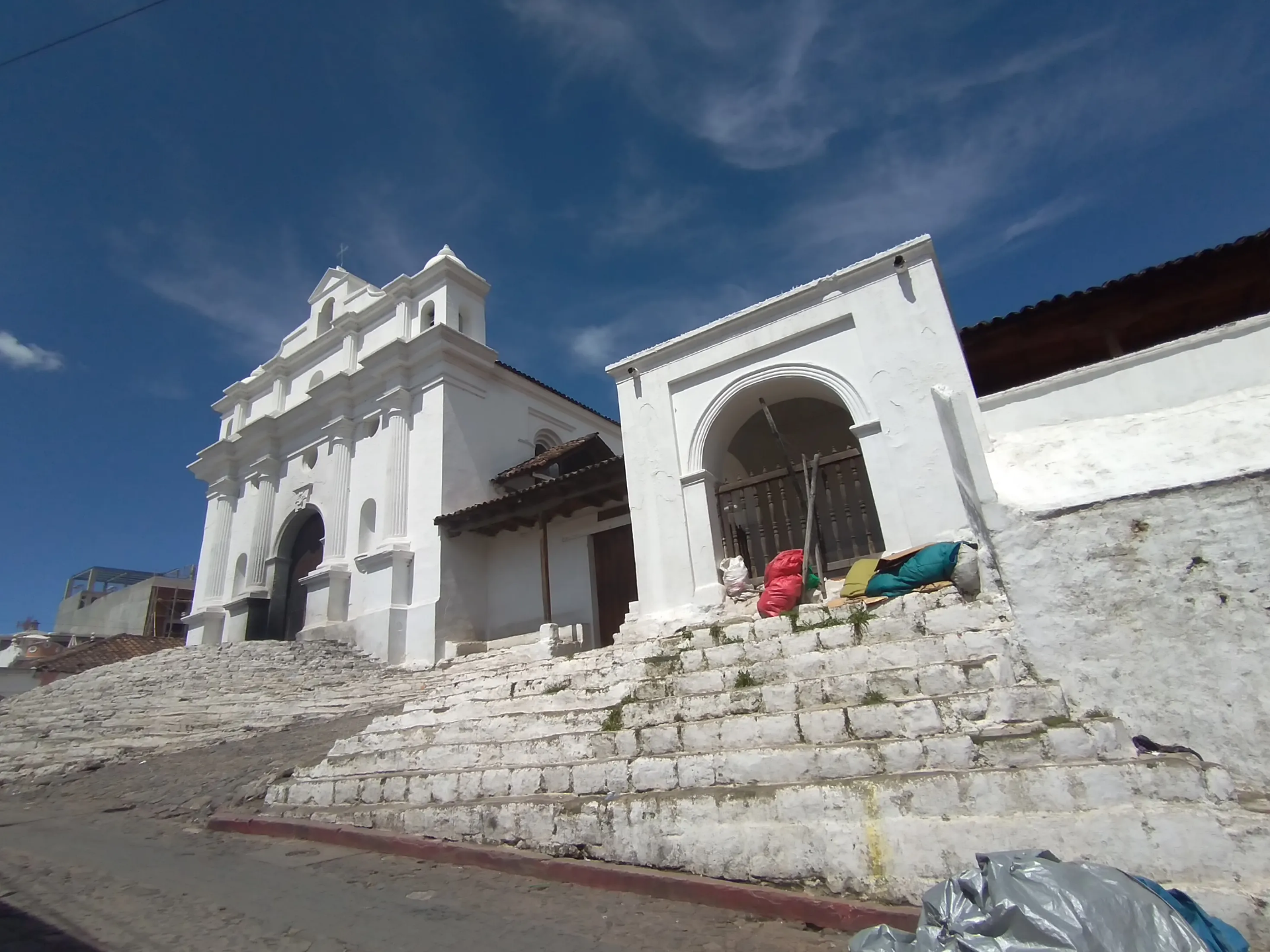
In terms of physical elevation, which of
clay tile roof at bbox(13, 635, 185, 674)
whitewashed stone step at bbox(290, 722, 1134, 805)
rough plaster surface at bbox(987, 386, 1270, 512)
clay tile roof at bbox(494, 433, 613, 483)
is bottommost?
whitewashed stone step at bbox(290, 722, 1134, 805)

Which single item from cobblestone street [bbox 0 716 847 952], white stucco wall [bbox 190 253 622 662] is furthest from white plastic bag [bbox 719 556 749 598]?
white stucco wall [bbox 190 253 622 662]

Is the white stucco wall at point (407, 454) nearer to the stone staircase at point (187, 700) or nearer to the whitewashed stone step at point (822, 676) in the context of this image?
the stone staircase at point (187, 700)

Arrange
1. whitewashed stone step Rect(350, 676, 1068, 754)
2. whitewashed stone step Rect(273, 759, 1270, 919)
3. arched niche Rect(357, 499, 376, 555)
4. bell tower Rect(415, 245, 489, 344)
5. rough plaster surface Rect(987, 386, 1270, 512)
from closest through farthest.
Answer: whitewashed stone step Rect(273, 759, 1270, 919) → whitewashed stone step Rect(350, 676, 1068, 754) → rough plaster surface Rect(987, 386, 1270, 512) → arched niche Rect(357, 499, 376, 555) → bell tower Rect(415, 245, 489, 344)

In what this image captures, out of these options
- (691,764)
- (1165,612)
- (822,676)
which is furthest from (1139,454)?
(691,764)

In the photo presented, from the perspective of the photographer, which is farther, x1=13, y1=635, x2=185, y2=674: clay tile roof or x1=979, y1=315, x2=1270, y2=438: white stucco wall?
x1=13, y1=635, x2=185, y2=674: clay tile roof

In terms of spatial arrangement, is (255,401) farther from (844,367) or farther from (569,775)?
(569,775)

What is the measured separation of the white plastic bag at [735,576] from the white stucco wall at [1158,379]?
3.10 m

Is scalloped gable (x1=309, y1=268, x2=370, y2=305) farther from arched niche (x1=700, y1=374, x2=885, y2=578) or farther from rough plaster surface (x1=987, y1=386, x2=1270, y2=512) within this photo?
rough plaster surface (x1=987, y1=386, x2=1270, y2=512)

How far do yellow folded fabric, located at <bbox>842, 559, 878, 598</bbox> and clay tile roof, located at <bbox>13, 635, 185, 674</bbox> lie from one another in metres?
18.8

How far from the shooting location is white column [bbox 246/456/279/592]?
56.1ft

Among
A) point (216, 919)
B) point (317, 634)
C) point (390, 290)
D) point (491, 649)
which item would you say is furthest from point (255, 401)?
point (216, 919)

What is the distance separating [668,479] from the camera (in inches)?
355

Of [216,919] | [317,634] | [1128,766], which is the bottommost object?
[216,919]

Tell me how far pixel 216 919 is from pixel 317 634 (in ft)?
37.2
